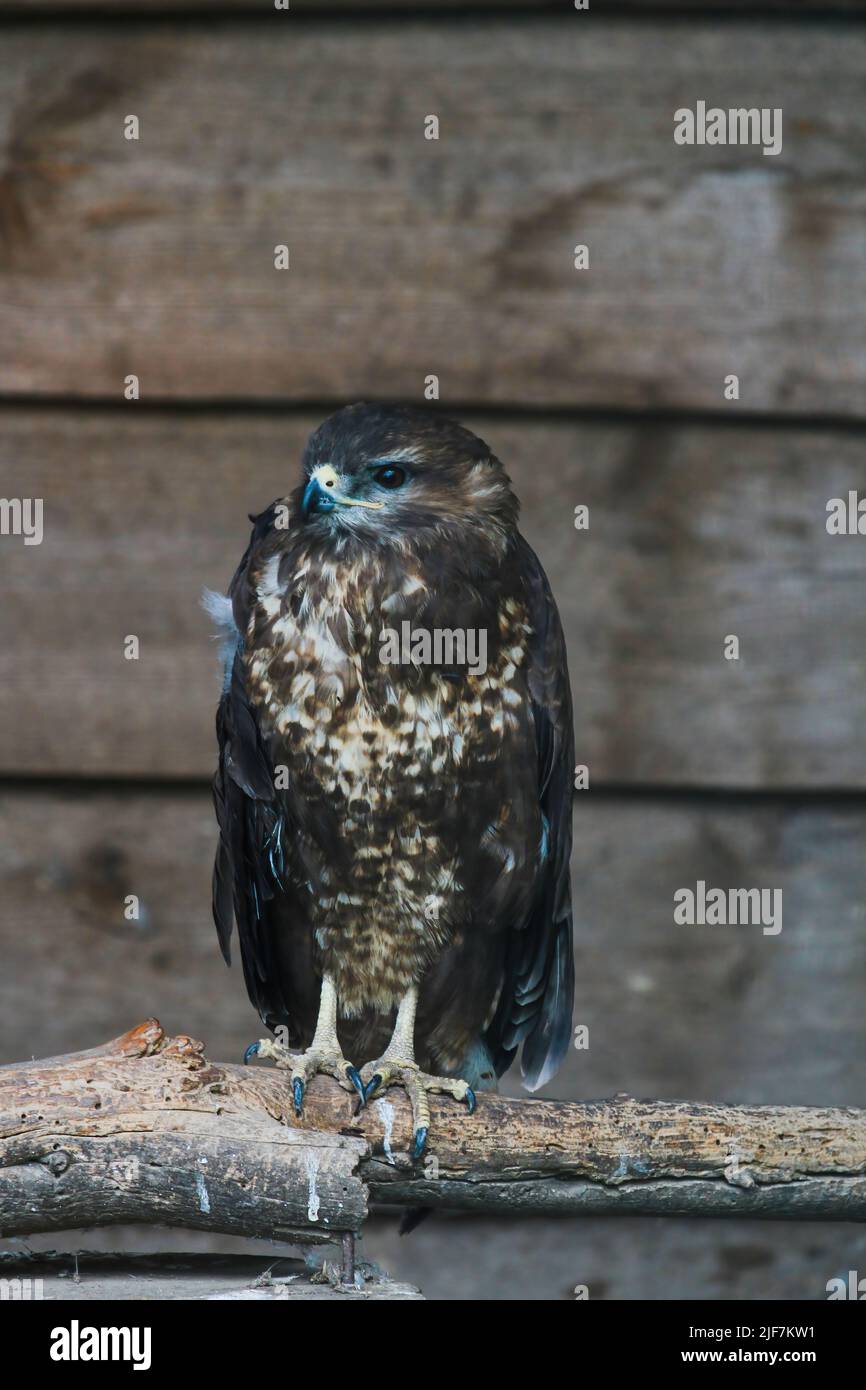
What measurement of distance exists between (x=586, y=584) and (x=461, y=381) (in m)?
0.52

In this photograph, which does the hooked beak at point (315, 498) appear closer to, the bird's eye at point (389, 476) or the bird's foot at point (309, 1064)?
the bird's eye at point (389, 476)

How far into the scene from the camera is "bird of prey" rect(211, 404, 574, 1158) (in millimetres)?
2547

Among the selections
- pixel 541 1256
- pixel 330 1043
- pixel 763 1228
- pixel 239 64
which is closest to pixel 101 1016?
pixel 330 1043

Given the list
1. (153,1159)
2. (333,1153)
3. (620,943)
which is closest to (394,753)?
(333,1153)

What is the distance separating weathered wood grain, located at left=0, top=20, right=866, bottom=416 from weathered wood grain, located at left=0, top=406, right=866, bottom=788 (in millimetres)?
111

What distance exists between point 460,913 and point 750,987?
0.93 meters

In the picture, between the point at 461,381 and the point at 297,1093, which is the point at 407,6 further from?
the point at 297,1093

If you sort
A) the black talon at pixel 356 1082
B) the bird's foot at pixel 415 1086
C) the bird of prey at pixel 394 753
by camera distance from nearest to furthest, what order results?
1. the bird's foot at pixel 415 1086
2. the black talon at pixel 356 1082
3. the bird of prey at pixel 394 753

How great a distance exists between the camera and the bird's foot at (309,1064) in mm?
2402

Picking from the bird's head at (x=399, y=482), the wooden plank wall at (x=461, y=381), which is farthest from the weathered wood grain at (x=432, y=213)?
the bird's head at (x=399, y=482)

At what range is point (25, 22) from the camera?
3.19 meters

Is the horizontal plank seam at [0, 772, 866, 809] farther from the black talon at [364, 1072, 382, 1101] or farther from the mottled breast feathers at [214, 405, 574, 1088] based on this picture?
the black talon at [364, 1072, 382, 1101]

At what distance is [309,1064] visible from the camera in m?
2.48

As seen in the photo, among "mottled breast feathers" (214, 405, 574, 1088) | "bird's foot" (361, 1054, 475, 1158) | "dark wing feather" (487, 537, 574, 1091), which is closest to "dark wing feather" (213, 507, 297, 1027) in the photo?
"mottled breast feathers" (214, 405, 574, 1088)
